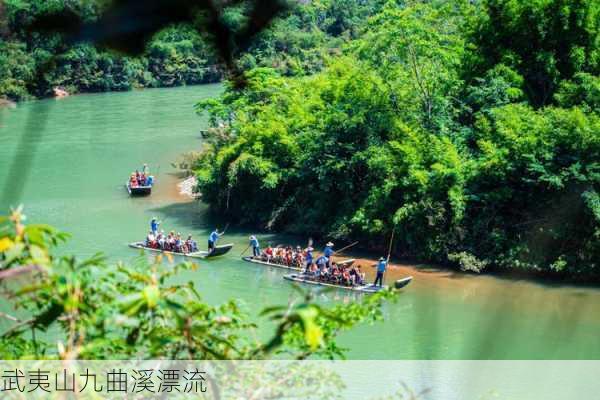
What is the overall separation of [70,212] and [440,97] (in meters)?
6.76

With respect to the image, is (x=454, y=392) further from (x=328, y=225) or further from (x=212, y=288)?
(x=328, y=225)

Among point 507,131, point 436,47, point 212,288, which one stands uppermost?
point 436,47

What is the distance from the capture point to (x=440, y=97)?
13906 mm

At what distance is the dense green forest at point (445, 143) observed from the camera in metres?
12.0

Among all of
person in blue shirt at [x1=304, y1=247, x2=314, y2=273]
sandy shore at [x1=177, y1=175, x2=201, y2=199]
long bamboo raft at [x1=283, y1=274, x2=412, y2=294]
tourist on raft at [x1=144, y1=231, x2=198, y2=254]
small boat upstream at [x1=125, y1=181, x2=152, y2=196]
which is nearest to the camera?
long bamboo raft at [x1=283, y1=274, x2=412, y2=294]

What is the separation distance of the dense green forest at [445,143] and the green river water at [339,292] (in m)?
0.65

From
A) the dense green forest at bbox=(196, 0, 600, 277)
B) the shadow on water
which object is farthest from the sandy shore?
the shadow on water

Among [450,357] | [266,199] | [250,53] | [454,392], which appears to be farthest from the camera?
[266,199]

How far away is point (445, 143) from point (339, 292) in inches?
121

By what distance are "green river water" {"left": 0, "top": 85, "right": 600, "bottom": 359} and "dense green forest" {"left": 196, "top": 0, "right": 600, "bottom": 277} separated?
2.13ft

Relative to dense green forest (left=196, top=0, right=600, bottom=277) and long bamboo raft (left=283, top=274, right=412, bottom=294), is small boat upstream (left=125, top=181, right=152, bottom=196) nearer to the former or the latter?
dense green forest (left=196, top=0, right=600, bottom=277)

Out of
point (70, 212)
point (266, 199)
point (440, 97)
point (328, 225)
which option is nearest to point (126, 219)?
point (70, 212)

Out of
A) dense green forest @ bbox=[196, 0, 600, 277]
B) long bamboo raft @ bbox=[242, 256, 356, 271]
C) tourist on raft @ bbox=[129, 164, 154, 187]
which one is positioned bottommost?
long bamboo raft @ bbox=[242, 256, 356, 271]

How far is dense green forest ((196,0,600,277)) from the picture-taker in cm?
1205
